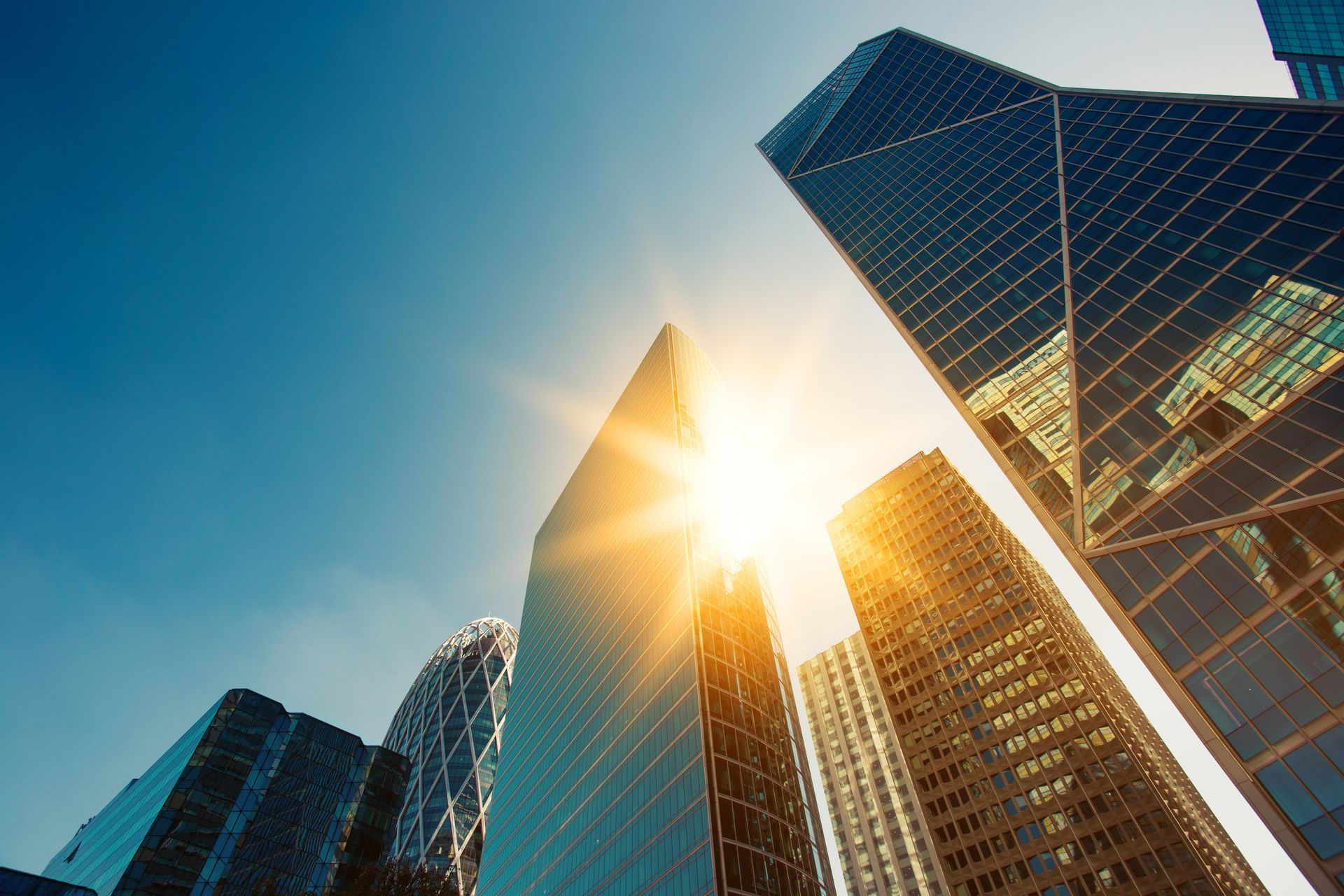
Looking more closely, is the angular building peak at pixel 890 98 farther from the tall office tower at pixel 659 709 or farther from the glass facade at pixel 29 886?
the glass facade at pixel 29 886

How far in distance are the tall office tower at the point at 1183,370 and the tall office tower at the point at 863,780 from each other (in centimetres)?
5200

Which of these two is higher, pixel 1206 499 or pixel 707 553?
pixel 707 553

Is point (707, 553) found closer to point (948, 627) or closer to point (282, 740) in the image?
point (948, 627)

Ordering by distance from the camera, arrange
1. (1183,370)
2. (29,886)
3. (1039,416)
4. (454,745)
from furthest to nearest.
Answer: (454,745), (29,886), (1039,416), (1183,370)

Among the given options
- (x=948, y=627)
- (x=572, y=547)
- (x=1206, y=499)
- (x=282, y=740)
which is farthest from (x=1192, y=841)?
(x=282, y=740)

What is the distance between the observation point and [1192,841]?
164ft

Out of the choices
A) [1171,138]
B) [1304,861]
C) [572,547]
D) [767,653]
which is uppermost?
[572,547]

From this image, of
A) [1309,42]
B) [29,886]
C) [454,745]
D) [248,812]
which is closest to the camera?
[29,886]

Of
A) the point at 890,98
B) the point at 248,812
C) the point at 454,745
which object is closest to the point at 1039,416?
the point at 890,98

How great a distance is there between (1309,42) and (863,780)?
407 feet

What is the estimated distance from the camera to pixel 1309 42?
277 ft

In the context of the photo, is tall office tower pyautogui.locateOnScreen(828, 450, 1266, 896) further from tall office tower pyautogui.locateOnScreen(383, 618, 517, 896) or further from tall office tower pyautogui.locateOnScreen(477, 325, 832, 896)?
tall office tower pyautogui.locateOnScreen(383, 618, 517, 896)

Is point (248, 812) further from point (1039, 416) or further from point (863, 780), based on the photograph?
point (1039, 416)

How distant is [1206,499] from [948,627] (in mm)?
52421
